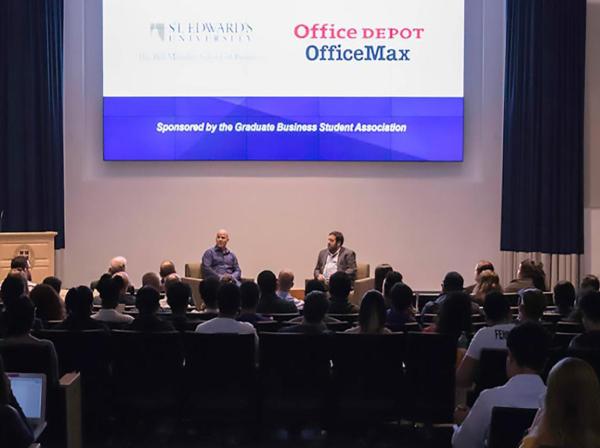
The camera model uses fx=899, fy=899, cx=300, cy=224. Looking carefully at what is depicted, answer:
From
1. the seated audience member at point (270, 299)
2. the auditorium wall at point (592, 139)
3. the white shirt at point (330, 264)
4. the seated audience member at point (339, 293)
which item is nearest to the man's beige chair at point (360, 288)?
the white shirt at point (330, 264)

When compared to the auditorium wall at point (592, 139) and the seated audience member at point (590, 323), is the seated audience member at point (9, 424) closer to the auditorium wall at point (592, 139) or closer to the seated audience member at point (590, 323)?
the seated audience member at point (590, 323)

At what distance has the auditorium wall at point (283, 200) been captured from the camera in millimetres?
11102

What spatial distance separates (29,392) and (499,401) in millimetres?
1961

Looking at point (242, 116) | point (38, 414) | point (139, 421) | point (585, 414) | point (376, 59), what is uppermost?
point (376, 59)

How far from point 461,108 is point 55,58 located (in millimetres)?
4949

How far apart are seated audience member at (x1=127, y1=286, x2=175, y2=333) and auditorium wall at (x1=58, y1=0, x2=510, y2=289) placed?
5831 millimetres

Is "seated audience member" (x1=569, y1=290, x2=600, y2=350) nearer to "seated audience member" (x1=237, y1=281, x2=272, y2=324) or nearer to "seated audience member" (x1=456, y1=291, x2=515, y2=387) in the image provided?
"seated audience member" (x1=456, y1=291, x2=515, y2=387)

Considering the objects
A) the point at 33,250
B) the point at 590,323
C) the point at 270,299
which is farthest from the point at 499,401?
the point at 33,250

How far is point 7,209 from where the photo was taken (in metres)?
10.8

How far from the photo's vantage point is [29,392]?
3820mm

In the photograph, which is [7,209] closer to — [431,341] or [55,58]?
[55,58]

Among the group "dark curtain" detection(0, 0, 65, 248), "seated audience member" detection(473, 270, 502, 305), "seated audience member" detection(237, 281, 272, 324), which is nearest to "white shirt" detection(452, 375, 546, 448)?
"seated audience member" detection(237, 281, 272, 324)

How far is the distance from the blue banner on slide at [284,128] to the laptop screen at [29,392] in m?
7.26

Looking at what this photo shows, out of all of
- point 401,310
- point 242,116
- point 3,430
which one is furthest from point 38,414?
point 242,116
